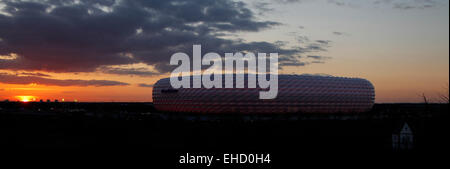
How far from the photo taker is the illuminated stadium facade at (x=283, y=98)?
315 feet

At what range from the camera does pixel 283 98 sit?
9800 centimetres

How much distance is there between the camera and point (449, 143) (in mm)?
13164

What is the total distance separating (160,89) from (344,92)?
51.6m

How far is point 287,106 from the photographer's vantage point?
98688 millimetres

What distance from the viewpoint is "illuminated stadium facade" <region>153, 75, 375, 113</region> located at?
3784 inches
